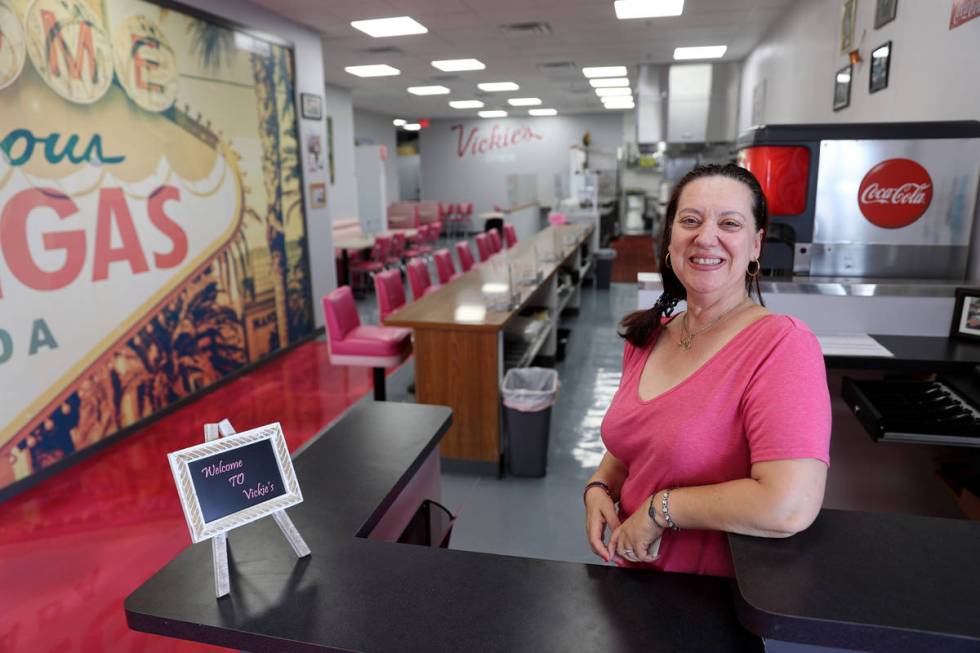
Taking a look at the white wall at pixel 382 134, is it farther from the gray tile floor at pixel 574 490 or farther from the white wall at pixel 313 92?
the gray tile floor at pixel 574 490

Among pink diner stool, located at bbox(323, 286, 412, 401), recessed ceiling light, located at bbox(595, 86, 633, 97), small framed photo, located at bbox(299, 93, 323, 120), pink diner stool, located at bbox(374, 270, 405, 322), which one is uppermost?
recessed ceiling light, located at bbox(595, 86, 633, 97)

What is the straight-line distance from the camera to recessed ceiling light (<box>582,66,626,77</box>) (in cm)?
982

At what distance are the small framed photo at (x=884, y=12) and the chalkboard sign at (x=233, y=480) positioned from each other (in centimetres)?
405

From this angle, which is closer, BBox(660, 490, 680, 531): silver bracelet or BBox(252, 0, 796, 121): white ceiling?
BBox(660, 490, 680, 531): silver bracelet

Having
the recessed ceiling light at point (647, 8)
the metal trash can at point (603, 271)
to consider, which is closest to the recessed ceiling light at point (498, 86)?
the metal trash can at point (603, 271)

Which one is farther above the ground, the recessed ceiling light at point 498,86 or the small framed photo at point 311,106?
the recessed ceiling light at point 498,86

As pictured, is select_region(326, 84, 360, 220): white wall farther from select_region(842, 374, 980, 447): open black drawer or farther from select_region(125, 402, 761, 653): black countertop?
select_region(125, 402, 761, 653): black countertop

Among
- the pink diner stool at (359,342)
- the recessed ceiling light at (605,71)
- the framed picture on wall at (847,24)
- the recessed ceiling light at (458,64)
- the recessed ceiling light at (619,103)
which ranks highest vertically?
the recessed ceiling light at (619,103)

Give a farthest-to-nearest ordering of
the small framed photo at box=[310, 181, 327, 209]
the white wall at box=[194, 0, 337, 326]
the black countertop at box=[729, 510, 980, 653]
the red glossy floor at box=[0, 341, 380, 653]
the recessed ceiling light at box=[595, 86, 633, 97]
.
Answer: the recessed ceiling light at box=[595, 86, 633, 97], the small framed photo at box=[310, 181, 327, 209], the white wall at box=[194, 0, 337, 326], the red glossy floor at box=[0, 341, 380, 653], the black countertop at box=[729, 510, 980, 653]

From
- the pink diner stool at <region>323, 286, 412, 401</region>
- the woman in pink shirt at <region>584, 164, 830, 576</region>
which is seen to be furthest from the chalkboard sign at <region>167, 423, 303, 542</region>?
the pink diner stool at <region>323, 286, 412, 401</region>

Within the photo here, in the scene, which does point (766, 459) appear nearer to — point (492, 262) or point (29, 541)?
point (29, 541)

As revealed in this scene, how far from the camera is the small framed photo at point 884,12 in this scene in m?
3.53

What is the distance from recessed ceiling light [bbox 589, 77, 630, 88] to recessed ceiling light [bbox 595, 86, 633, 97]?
1.39ft

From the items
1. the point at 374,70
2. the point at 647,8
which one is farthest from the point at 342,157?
the point at 647,8
